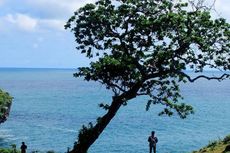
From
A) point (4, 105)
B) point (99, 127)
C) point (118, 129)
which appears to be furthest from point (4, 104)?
point (99, 127)

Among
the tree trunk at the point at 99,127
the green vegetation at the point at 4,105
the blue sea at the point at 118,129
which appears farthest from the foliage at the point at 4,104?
the tree trunk at the point at 99,127

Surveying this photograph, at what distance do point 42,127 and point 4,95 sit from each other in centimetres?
1321

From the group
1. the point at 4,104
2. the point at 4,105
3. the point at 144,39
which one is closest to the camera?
the point at 144,39

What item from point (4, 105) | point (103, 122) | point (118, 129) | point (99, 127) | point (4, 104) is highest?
point (4, 104)


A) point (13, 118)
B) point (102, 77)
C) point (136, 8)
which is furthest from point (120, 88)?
point (13, 118)

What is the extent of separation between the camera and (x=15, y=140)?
9719 cm

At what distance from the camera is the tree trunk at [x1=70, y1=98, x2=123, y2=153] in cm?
3225

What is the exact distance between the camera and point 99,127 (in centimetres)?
3288

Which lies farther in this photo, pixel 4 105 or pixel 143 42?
pixel 4 105

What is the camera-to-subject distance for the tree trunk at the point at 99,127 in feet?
106

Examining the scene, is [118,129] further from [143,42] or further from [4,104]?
[143,42]

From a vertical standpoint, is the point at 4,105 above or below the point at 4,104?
below

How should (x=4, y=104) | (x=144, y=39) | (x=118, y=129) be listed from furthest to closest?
(x=4, y=104)
(x=118, y=129)
(x=144, y=39)

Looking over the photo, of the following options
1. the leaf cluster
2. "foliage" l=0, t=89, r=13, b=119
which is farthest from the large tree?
"foliage" l=0, t=89, r=13, b=119
